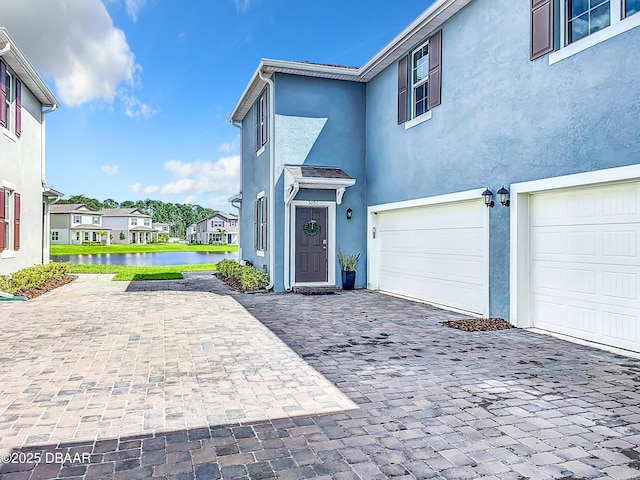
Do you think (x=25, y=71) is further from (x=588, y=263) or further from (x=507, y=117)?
(x=588, y=263)

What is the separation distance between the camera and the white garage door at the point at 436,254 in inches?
317

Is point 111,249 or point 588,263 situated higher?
point 588,263

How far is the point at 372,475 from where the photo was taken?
263 centimetres

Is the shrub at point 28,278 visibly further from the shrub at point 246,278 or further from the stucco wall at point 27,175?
the shrub at point 246,278

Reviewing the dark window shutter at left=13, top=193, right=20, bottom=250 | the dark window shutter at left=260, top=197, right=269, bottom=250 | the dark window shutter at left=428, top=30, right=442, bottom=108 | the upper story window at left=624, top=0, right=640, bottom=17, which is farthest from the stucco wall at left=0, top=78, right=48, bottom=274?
the upper story window at left=624, top=0, right=640, bottom=17

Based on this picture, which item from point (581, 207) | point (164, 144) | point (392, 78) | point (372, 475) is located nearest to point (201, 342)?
point (372, 475)

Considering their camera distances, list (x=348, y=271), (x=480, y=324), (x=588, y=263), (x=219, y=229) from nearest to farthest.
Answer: (x=588, y=263)
(x=480, y=324)
(x=348, y=271)
(x=219, y=229)

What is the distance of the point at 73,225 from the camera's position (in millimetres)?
53781

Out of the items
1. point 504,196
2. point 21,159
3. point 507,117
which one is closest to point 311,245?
point 504,196

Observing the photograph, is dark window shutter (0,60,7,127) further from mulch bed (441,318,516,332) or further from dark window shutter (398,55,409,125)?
mulch bed (441,318,516,332)

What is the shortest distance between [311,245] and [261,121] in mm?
4093

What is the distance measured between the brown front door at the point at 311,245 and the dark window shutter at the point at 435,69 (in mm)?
4161

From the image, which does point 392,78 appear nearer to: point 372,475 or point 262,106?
point 262,106

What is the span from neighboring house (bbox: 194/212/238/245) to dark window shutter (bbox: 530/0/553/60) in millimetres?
63739
